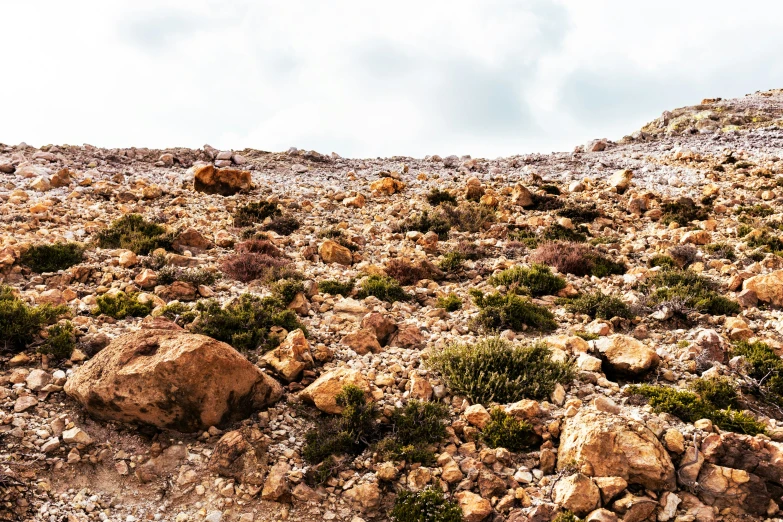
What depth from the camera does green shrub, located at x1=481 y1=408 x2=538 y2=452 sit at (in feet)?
19.7

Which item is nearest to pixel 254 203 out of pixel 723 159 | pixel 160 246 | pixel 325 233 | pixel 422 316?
pixel 325 233

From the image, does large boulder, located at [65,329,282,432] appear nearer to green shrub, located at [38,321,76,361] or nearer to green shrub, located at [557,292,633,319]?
green shrub, located at [38,321,76,361]

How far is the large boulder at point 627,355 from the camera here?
7.39 m

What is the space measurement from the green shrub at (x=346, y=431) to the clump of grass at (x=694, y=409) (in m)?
3.70

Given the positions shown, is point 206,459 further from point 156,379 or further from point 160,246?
point 160,246

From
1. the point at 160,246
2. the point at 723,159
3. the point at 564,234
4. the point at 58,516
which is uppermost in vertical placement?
the point at 723,159

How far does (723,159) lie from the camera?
75.6 feet

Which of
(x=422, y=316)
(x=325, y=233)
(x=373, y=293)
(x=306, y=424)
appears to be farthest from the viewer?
(x=325, y=233)

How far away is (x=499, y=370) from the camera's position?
285 inches

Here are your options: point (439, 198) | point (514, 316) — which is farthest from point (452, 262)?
point (439, 198)

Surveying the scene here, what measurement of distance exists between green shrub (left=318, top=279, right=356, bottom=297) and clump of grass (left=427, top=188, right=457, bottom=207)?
9.25 m

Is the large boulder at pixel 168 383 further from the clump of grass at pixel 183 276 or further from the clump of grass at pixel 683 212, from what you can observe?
the clump of grass at pixel 683 212

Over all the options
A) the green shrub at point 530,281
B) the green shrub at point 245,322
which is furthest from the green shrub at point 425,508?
the green shrub at point 530,281

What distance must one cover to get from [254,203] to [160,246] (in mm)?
5349
